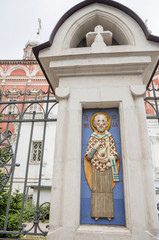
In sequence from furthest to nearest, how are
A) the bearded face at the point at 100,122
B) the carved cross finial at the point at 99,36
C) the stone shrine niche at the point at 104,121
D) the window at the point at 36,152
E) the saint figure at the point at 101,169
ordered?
the window at the point at 36,152 → the carved cross finial at the point at 99,36 → the bearded face at the point at 100,122 → the saint figure at the point at 101,169 → the stone shrine niche at the point at 104,121

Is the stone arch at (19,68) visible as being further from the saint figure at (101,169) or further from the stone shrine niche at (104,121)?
the saint figure at (101,169)

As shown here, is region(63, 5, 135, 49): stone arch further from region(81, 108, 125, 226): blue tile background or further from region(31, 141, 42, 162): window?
region(31, 141, 42, 162): window

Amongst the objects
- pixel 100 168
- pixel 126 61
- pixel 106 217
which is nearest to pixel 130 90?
pixel 126 61

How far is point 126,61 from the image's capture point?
2719mm

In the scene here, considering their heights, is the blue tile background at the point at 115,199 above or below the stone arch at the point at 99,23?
below

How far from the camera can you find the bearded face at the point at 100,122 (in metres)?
2.62

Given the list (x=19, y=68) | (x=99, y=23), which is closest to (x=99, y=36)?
(x=99, y=23)

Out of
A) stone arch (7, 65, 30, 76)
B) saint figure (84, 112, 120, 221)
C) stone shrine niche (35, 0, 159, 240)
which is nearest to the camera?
stone shrine niche (35, 0, 159, 240)

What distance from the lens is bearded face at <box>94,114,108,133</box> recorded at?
2623 millimetres

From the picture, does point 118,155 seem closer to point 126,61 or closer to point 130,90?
point 130,90

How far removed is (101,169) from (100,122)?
2.26 ft

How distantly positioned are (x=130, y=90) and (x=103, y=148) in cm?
97

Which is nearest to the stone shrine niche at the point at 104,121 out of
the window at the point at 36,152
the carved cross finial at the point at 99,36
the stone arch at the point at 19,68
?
the carved cross finial at the point at 99,36

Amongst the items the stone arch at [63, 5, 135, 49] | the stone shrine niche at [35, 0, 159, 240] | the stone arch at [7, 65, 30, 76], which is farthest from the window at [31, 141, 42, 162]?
the stone arch at [63, 5, 135, 49]
